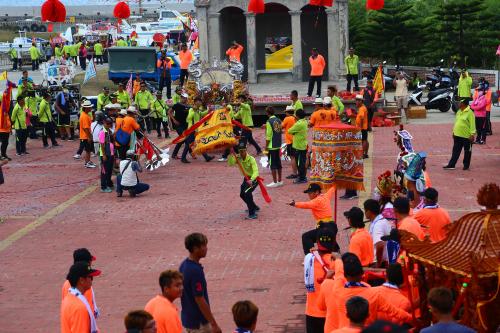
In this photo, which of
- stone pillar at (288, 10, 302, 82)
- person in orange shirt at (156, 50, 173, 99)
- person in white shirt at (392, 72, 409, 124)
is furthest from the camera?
person in orange shirt at (156, 50, 173, 99)

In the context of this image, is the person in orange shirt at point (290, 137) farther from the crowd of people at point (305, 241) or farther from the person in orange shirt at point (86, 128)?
the person in orange shirt at point (86, 128)

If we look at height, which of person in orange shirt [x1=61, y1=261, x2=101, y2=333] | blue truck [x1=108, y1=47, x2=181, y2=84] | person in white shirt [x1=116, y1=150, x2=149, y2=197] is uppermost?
blue truck [x1=108, y1=47, x2=181, y2=84]

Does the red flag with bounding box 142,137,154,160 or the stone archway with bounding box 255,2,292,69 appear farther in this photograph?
the stone archway with bounding box 255,2,292,69

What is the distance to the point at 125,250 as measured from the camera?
52.5 ft

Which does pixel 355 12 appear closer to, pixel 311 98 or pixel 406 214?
pixel 311 98

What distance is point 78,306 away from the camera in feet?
28.7

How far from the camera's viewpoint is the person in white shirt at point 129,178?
20.0m

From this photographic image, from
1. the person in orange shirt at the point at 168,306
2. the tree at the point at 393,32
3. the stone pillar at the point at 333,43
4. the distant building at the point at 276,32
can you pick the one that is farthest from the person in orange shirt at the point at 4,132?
the tree at the point at 393,32

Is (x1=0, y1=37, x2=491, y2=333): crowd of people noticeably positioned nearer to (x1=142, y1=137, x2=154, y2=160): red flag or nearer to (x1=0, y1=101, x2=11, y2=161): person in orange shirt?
(x1=0, y1=101, x2=11, y2=161): person in orange shirt

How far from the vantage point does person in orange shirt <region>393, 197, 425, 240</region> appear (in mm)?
10875

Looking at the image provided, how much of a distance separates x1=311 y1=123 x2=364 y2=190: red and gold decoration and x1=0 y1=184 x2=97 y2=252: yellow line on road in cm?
534

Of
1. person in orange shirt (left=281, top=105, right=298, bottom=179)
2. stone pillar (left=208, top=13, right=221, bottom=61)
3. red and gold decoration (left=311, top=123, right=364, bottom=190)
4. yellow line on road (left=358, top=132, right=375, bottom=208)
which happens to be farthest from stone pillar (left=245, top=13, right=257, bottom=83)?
red and gold decoration (left=311, top=123, right=364, bottom=190)

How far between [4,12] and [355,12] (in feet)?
243

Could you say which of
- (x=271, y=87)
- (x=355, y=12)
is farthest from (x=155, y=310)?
(x=355, y=12)
